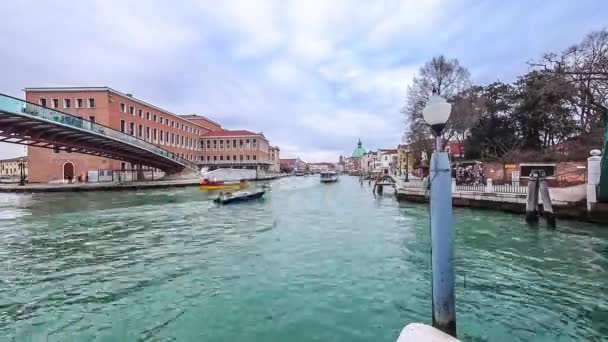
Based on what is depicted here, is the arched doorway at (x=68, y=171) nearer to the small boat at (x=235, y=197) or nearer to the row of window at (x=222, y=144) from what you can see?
the row of window at (x=222, y=144)

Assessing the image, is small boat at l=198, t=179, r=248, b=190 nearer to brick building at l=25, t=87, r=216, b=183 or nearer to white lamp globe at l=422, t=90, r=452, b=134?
brick building at l=25, t=87, r=216, b=183

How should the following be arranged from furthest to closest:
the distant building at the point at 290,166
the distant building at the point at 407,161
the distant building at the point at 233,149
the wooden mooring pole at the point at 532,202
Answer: the distant building at the point at 290,166 < the distant building at the point at 233,149 < the distant building at the point at 407,161 < the wooden mooring pole at the point at 532,202

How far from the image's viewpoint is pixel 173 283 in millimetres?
5609

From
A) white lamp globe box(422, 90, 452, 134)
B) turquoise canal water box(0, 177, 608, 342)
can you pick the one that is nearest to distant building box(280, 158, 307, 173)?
turquoise canal water box(0, 177, 608, 342)

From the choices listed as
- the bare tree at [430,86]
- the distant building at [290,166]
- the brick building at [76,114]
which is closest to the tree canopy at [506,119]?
the bare tree at [430,86]

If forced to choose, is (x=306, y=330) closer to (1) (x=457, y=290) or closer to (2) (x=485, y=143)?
(1) (x=457, y=290)

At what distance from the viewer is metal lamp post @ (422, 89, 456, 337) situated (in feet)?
9.23

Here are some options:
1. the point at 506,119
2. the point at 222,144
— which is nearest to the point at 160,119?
the point at 222,144

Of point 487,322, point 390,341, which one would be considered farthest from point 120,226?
point 487,322

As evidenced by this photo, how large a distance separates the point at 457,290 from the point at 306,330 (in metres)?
2.74

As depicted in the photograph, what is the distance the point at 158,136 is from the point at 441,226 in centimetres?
5402

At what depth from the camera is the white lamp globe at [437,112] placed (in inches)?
110

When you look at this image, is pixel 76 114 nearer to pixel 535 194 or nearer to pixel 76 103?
pixel 76 103

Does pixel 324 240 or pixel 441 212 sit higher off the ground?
pixel 441 212
